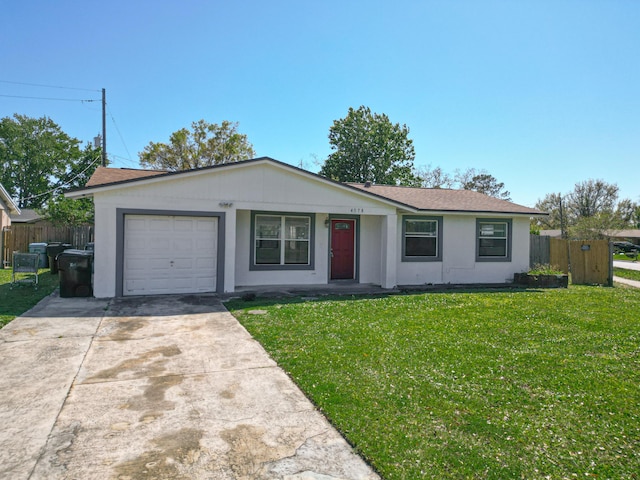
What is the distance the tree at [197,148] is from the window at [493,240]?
88.5 ft

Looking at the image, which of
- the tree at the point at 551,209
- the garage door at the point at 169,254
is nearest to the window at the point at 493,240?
the garage door at the point at 169,254

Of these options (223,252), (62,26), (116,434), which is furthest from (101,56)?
(116,434)

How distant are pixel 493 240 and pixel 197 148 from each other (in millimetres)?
29933

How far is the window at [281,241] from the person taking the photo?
12273 mm

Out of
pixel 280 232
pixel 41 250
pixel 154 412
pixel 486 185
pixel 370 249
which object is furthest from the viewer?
pixel 486 185

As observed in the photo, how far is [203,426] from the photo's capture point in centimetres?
365

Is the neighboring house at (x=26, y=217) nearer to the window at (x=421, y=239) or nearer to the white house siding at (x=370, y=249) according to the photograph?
the white house siding at (x=370, y=249)

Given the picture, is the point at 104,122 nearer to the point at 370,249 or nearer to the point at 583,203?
the point at 370,249

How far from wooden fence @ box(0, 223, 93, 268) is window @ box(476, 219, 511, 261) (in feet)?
53.8

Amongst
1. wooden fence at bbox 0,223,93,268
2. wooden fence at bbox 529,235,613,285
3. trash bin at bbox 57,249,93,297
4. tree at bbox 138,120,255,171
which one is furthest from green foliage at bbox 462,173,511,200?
trash bin at bbox 57,249,93,297

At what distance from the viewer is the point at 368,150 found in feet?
126

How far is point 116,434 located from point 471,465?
292 centimetres

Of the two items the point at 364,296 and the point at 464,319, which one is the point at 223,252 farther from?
the point at 464,319

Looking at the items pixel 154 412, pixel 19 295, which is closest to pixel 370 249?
pixel 19 295
